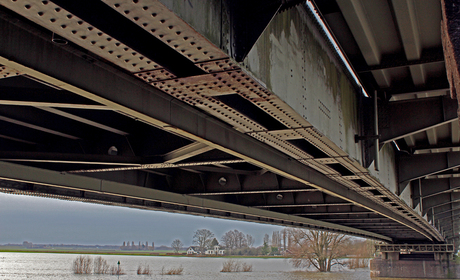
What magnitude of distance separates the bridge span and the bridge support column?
43971mm

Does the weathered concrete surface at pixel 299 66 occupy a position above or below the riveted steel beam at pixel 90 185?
above

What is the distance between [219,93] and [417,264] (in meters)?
57.1

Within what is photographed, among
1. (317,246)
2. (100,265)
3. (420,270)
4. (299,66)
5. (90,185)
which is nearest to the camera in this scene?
(299,66)

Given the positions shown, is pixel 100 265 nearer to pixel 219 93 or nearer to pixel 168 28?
pixel 219 93

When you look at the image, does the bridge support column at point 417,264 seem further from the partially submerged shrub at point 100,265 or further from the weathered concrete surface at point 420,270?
the partially submerged shrub at point 100,265

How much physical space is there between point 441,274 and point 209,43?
59.5m

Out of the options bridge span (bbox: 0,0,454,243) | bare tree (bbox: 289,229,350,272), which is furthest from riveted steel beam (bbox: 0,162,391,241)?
bare tree (bbox: 289,229,350,272)

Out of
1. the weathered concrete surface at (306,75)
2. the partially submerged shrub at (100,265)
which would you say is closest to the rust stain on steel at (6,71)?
the weathered concrete surface at (306,75)

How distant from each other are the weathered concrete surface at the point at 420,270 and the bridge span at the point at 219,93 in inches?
1724

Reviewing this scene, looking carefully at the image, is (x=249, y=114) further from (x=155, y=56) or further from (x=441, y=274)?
(x=441, y=274)

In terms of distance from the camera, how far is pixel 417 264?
54562mm

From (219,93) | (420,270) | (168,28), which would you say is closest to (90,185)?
(219,93)

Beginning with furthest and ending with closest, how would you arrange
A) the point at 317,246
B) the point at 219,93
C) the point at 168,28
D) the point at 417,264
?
the point at 317,246
the point at 417,264
the point at 219,93
the point at 168,28

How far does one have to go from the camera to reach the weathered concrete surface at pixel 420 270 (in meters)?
53.7
